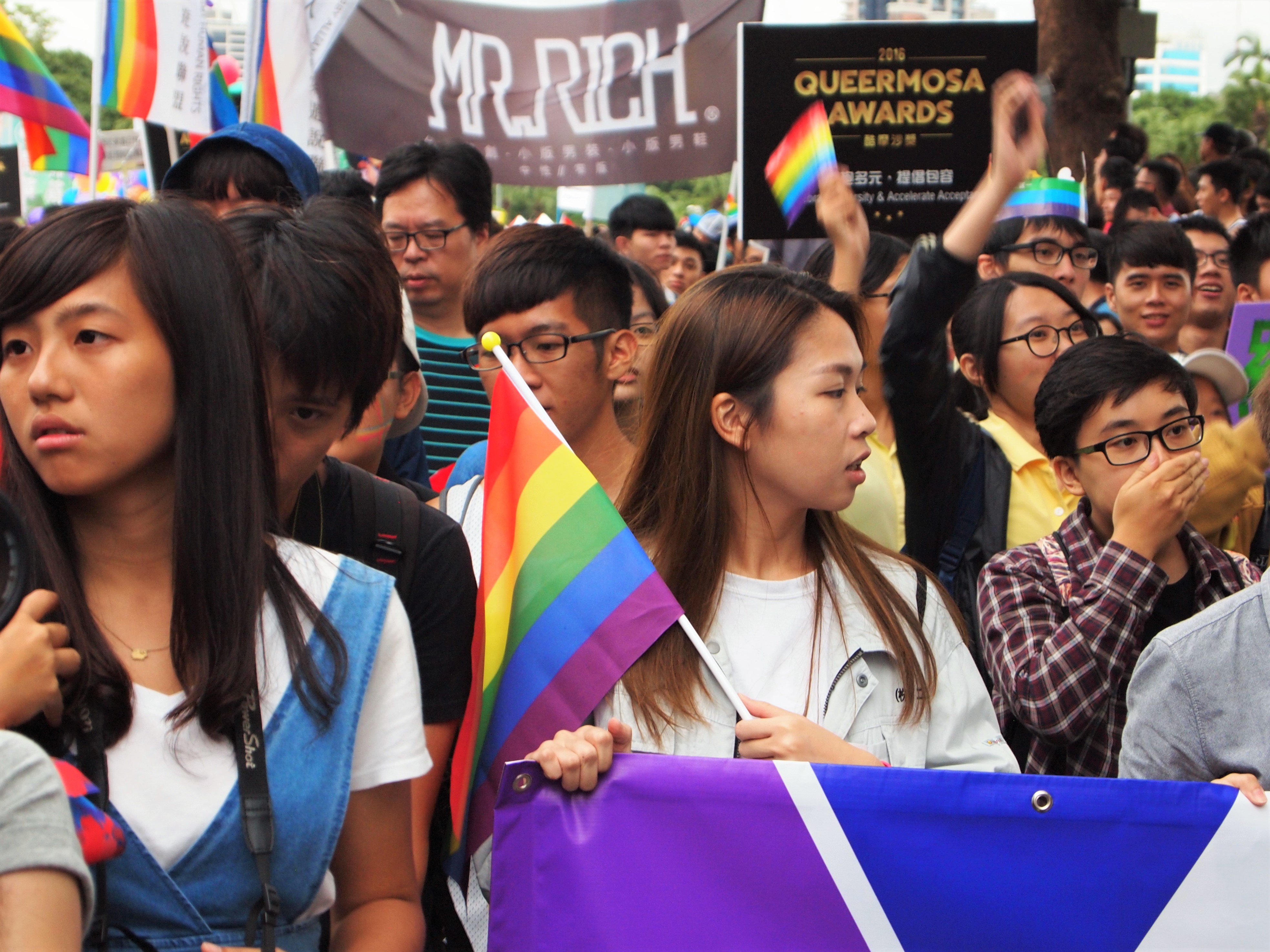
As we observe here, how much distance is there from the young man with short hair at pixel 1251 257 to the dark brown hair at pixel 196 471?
594 centimetres

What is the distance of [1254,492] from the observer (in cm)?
394

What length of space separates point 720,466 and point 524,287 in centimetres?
116

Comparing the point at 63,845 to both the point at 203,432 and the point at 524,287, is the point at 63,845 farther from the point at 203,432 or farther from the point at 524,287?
the point at 524,287

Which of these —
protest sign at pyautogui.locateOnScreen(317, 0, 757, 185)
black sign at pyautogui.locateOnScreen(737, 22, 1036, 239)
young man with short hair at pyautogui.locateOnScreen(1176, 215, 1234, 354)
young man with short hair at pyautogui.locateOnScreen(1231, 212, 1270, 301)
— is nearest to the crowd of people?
black sign at pyautogui.locateOnScreen(737, 22, 1036, 239)

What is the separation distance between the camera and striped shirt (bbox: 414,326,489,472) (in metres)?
4.49

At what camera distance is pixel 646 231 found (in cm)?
880

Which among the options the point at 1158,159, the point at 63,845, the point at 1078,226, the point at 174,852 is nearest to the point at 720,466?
the point at 174,852

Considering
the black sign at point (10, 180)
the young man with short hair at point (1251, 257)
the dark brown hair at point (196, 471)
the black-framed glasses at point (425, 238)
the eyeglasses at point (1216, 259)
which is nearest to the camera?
the dark brown hair at point (196, 471)

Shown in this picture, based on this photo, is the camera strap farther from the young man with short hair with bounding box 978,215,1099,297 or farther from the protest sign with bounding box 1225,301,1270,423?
the young man with short hair with bounding box 978,215,1099,297

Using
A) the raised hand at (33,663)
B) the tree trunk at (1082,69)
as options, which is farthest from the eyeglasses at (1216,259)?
the raised hand at (33,663)

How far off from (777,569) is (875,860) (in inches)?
25.6

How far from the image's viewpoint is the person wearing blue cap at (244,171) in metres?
3.74

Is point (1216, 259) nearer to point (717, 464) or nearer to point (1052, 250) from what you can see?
point (1052, 250)

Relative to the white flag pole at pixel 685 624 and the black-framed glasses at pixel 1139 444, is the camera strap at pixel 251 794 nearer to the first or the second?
the white flag pole at pixel 685 624
